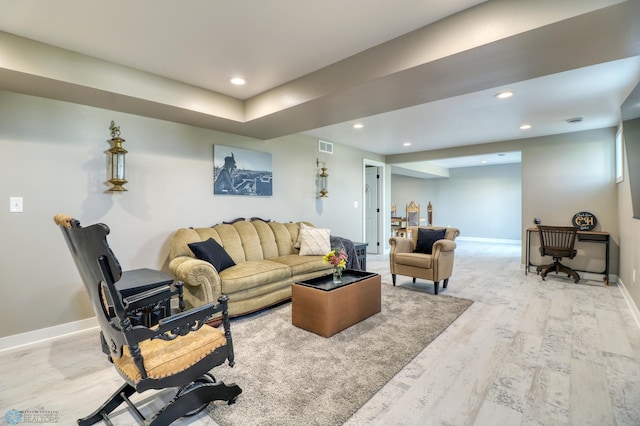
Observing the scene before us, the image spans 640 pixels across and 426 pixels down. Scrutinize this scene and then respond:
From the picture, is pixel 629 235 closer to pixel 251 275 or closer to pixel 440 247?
pixel 440 247

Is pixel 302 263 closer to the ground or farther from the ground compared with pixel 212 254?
closer to the ground

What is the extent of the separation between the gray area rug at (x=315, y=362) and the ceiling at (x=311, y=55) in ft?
7.06

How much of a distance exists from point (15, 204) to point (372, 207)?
6.03m

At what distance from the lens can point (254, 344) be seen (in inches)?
99.5

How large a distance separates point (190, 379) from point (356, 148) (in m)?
5.43

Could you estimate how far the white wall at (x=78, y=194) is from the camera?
2586 mm

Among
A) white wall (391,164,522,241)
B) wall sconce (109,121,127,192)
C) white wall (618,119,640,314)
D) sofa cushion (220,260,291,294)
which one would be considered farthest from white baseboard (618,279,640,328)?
wall sconce (109,121,127,192)

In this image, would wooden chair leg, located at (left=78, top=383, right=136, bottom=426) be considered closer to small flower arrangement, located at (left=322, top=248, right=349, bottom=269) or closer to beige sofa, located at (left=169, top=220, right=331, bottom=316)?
beige sofa, located at (left=169, top=220, right=331, bottom=316)

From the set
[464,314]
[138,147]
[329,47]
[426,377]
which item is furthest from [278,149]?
[426,377]

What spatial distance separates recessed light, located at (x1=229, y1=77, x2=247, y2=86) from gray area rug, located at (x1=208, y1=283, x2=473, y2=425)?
2.39 m

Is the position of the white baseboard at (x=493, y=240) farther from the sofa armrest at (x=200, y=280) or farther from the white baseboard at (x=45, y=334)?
the white baseboard at (x=45, y=334)

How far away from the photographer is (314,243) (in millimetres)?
4160

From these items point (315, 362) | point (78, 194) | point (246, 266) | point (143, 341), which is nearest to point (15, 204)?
point (78, 194)

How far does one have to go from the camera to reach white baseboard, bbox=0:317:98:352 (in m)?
2.55
